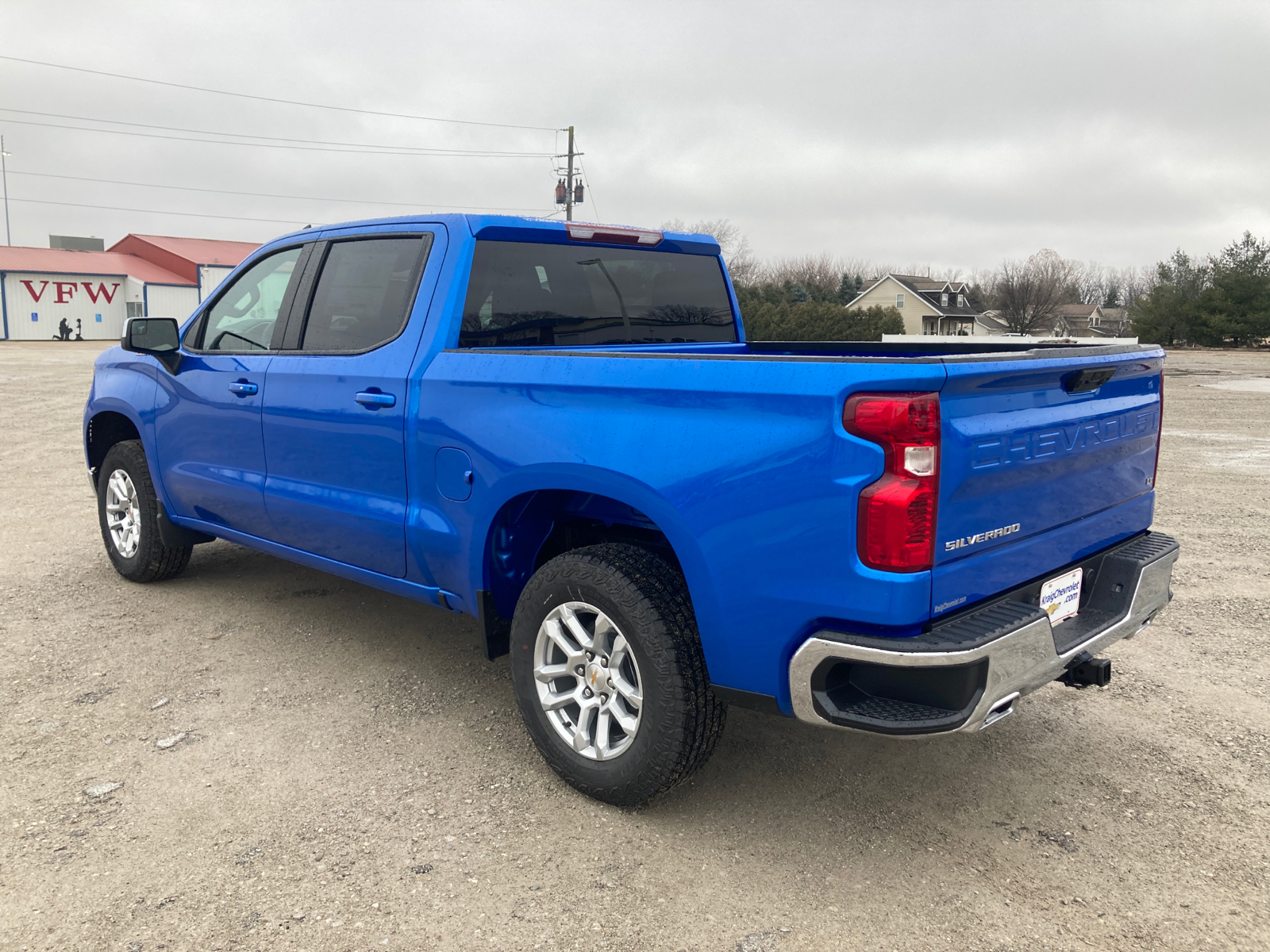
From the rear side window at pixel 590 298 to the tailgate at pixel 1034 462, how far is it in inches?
78.6

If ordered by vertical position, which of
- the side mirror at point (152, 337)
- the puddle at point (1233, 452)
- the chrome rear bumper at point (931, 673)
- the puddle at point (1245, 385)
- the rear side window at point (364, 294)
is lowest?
the puddle at point (1233, 452)

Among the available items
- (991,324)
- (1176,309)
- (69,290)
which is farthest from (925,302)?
(69,290)

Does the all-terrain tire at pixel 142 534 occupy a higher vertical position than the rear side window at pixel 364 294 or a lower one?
lower

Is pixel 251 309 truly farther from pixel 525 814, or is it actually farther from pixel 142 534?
pixel 525 814

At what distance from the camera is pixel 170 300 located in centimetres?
5294

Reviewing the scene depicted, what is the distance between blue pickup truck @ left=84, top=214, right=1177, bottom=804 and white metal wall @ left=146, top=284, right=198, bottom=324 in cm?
5191

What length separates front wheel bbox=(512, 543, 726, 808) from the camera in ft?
9.63

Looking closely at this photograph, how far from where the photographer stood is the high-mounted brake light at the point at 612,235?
13.5ft

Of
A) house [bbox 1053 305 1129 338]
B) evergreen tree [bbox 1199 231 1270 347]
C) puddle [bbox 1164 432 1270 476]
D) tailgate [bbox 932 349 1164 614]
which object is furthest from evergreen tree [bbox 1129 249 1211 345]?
tailgate [bbox 932 349 1164 614]

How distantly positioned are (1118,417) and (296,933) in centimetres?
290

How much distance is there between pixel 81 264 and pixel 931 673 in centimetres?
5921

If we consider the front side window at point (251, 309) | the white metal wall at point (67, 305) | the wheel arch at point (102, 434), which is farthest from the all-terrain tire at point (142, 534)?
the white metal wall at point (67, 305)

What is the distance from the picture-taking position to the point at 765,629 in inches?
106

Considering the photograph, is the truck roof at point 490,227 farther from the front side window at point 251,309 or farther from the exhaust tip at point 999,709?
the exhaust tip at point 999,709
